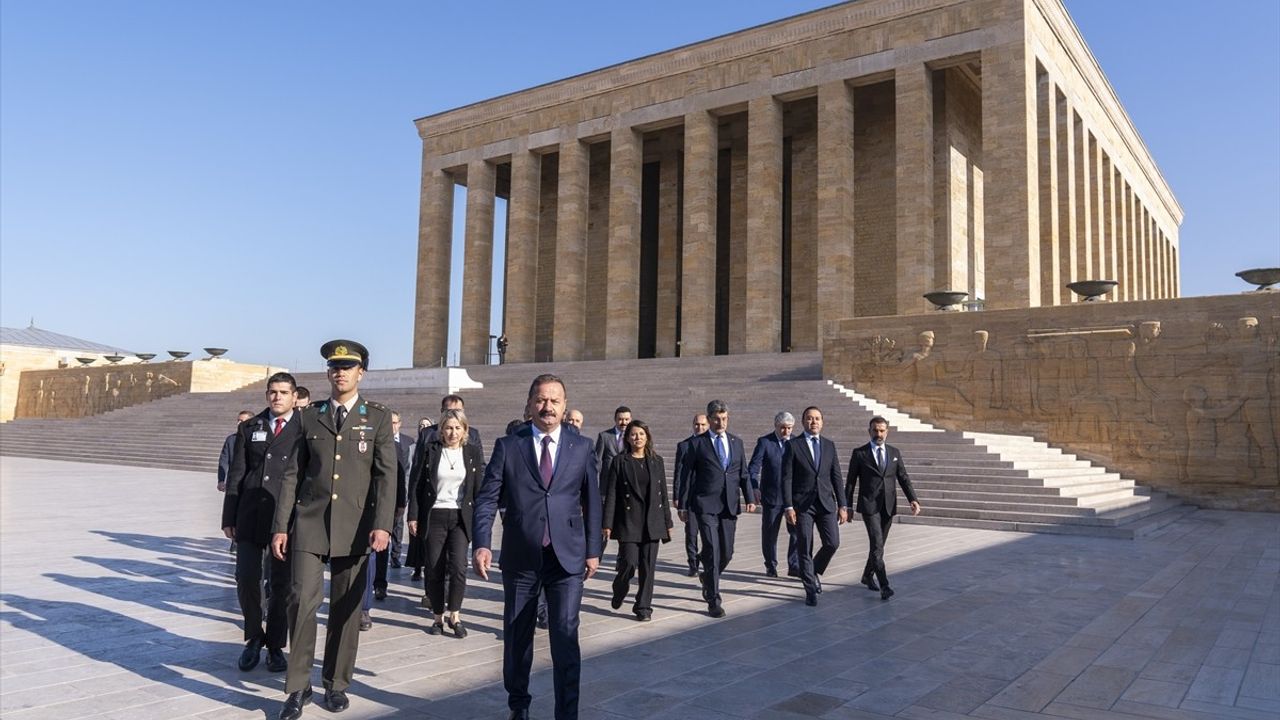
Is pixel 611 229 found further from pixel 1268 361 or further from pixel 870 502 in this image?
pixel 870 502

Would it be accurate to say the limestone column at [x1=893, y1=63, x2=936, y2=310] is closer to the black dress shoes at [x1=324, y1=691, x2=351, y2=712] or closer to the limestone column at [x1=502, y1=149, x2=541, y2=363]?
the limestone column at [x1=502, y1=149, x2=541, y2=363]

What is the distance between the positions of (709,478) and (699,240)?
20.7 m

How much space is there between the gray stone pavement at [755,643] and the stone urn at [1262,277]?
775 centimetres

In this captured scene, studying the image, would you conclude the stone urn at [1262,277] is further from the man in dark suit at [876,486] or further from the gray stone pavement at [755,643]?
the man in dark suit at [876,486]

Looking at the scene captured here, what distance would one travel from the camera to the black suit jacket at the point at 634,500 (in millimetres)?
6129

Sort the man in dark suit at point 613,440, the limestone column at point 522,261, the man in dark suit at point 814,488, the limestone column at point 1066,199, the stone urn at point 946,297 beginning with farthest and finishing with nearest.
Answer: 1. the limestone column at point 522,261
2. the limestone column at point 1066,199
3. the stone urn at point 946,297
4. the man in dark suit at point 613,440
5. the man in dark suit at point 814,488

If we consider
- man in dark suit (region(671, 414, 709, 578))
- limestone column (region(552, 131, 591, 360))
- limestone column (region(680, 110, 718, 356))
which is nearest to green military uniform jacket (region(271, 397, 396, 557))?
man in dark suit (region(671, 414, 709, 578))

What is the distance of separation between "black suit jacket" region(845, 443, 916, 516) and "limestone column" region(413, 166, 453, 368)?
2669 cm

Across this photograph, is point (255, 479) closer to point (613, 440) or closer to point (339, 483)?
point (339, 483)

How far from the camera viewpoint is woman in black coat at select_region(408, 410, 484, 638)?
5.66 m

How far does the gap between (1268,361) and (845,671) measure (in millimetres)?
13123

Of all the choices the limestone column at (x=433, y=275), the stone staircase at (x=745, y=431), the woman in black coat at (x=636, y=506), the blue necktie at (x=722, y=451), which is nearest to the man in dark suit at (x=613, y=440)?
the blue necktie at (x=722, y=451)

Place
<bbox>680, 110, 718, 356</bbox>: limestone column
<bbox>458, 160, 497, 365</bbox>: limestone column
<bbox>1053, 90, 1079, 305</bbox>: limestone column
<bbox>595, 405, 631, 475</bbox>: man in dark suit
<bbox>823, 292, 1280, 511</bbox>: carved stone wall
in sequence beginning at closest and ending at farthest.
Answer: <bbox>595, 405, 631, 475</bbox>: man in dark suit
<bbox>823, 292, 1280, 511</bbox>: carved stone wall
<bbox>1053, 90, 1079, 305</bbox>: limestone column
<bbox>680, 110, 718, 356</bbox>: limestone column
<bbox>458, 160, 497, 365</bbox>: limestone column

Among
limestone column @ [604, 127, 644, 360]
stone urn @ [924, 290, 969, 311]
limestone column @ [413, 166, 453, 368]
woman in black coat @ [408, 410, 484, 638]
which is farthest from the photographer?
limestone column @ [413, 166, 453, 368]
